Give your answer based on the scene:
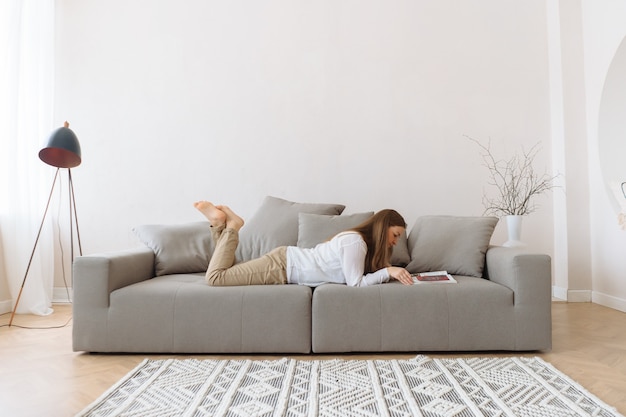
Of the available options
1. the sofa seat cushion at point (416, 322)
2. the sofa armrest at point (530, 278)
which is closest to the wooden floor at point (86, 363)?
the sofa seat cushion at point (416, 322)

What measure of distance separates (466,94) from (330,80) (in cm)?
130

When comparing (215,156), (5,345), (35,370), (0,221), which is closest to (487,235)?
(215,156)

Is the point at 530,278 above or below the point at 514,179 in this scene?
below

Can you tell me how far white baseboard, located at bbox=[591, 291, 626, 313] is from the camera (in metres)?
3.72

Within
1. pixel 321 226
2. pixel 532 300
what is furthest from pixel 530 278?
pixel 321 226

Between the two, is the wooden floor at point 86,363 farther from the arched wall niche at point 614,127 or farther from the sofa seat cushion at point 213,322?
the arched wall niche at point 614,127

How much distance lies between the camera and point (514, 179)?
13.9 feet

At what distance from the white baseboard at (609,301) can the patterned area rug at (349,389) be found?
1.81 metres

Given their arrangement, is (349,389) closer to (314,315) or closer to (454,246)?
(314,315)

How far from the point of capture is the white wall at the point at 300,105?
4.25 metres

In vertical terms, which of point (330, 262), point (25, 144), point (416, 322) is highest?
point (25, 144)

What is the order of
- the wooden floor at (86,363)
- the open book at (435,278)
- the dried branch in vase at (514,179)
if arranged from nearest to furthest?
the wooden floor at (86,363) < the open book at (435,278) < the dried branch in vase at (514,179)

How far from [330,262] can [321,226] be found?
0.55 m

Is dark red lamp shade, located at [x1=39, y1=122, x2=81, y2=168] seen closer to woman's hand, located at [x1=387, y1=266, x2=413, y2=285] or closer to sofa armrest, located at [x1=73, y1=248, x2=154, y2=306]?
sofa armrest, located at [x1=73, y1=248, x2=154, y2=306]
